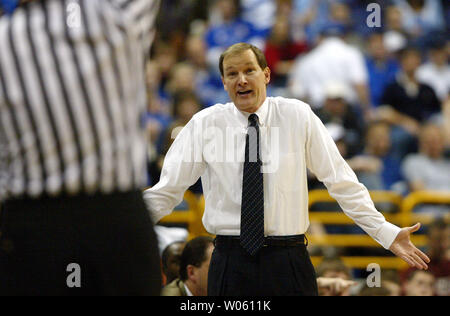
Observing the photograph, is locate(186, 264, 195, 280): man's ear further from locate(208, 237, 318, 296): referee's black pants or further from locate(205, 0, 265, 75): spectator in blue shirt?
locate(205, 0, 265, 75): spectator in blue shirt

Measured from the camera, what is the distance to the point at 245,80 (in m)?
3.98

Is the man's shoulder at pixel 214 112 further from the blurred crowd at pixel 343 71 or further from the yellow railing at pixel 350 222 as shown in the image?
the blurred crowd at pixel 343 71

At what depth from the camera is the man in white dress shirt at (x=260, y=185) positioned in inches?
154

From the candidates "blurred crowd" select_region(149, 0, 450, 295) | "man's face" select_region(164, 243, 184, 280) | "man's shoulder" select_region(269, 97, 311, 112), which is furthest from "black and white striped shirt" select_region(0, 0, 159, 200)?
"blurred crowd" select_region(149, 0, 450, 295)

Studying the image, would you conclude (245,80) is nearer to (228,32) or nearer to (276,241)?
(276,241)

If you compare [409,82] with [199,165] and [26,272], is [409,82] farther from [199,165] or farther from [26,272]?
[26,272]

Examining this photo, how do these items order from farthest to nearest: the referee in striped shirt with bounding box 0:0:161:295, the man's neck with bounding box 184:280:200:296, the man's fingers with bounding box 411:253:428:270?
the man's neck with bounding box 184:280:200:296 → the man's fingers with bounding box 411:253:428:270 → the referee in striped shirt with bounding box 0:0:161:295

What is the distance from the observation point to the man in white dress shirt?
12.8 ft

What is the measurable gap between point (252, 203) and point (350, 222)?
3.44 meters

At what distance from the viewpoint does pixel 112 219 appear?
2.74 metres

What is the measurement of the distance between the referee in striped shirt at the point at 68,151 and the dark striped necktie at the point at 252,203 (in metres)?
1.12

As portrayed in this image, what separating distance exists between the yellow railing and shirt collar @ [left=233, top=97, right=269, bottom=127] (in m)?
2.80

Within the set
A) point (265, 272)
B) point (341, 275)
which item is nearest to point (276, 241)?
point (265, 272)

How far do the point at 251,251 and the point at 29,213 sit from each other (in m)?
1.39
